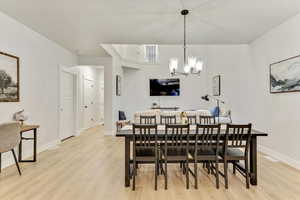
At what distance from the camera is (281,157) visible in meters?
3.97

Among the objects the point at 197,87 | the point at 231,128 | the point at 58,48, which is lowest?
the point at 231,128

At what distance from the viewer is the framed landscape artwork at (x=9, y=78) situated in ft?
11.4

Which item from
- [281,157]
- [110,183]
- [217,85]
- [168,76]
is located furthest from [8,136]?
[168,76]

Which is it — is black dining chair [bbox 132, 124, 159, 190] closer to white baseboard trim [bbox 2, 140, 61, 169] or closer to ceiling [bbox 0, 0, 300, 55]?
ceiling [bbox 0, 0, 300, 55]

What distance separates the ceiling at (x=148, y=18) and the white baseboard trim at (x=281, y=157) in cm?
→ 252

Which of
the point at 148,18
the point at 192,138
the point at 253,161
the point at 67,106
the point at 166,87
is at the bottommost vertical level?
the point at 253,161

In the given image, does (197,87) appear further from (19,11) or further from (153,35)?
(19,11)

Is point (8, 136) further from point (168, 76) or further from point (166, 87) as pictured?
point (168, 76)

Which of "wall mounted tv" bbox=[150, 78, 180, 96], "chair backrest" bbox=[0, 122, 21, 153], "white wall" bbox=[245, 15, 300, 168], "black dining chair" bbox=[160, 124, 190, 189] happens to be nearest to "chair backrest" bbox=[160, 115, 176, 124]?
"black dining chair" bbox=[160, 124, 190, 189]

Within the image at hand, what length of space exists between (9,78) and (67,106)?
2.76 meters

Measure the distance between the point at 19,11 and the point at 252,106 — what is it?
17.2ft

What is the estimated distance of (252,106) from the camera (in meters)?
5.13

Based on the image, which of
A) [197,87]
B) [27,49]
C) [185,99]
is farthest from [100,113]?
[27,49]

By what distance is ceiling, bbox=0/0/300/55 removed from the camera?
317 cm
